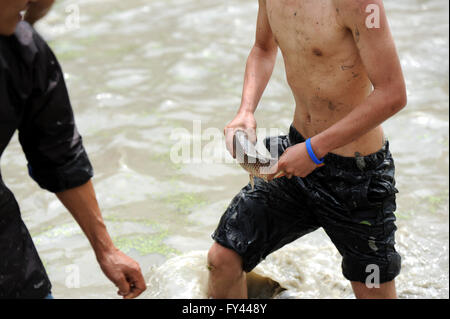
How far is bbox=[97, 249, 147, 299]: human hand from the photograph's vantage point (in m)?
2.11

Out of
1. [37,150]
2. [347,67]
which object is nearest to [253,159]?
[347,67]

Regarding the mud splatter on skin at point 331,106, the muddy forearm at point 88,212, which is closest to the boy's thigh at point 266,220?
the mud splatter on skin at point 331,106

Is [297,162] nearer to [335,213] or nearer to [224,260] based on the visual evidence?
[335,213]

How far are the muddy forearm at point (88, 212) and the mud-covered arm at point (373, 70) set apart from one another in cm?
91

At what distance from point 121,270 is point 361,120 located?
1036 millimetres

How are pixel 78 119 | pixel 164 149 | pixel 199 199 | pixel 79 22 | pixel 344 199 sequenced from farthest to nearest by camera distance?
pixel 79 22, pixel 78 119, pixel 164 149, pixel 199 199, pixel 344 199

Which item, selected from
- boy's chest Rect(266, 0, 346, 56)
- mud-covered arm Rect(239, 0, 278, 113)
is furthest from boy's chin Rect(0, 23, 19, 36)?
mud-covered arm Rect(239, 0, 278, 113)

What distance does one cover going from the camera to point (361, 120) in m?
2.28

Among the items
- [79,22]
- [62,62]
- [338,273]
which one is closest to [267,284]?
[338,273]

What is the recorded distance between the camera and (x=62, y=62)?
21.1ft

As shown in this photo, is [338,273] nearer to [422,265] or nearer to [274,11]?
[422,265]

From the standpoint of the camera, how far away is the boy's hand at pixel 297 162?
2.37 meters

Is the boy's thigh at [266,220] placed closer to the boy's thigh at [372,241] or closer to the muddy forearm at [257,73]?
the boy's thigh at [372,241]

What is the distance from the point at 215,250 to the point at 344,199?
0.65 meters
